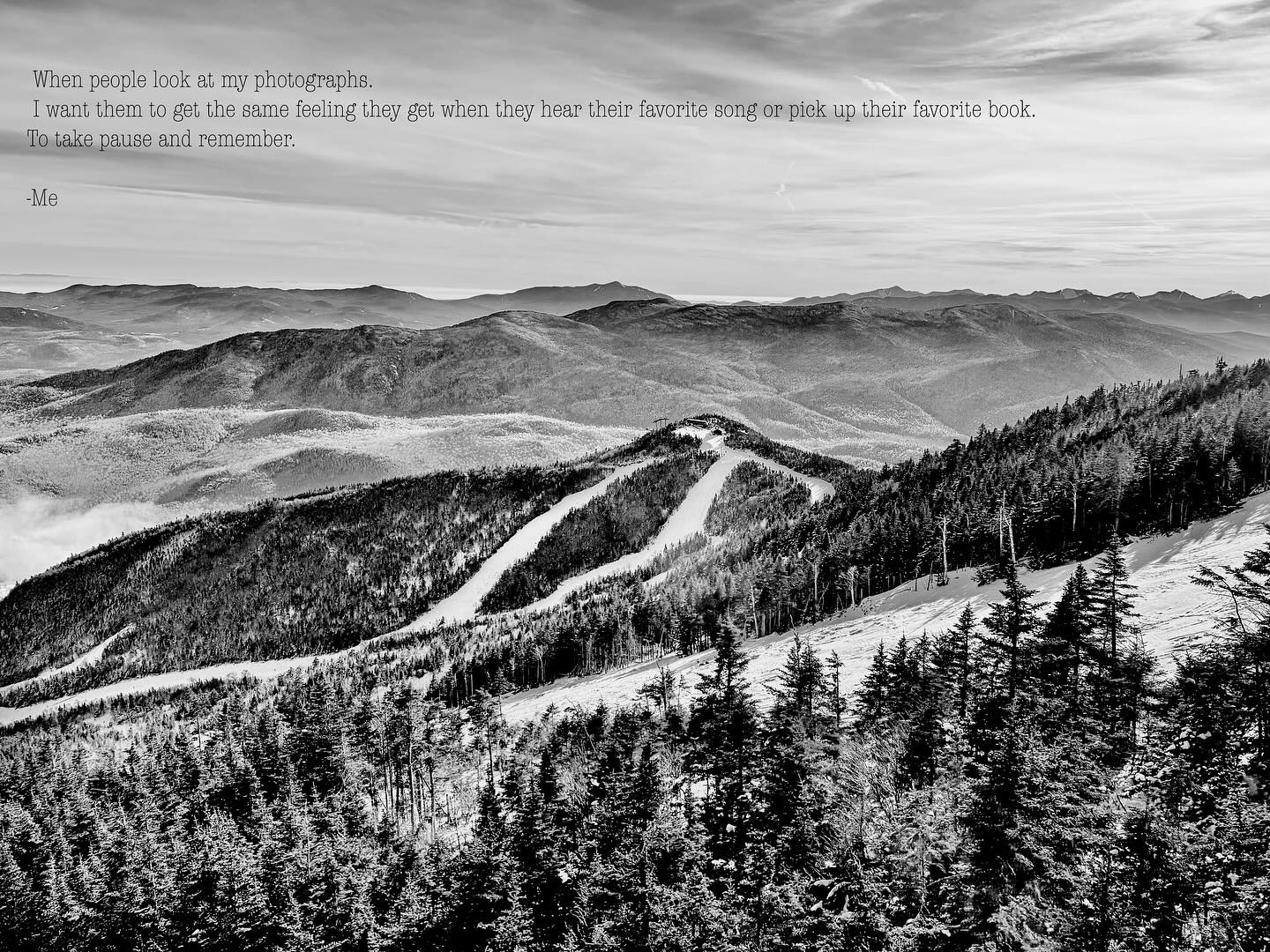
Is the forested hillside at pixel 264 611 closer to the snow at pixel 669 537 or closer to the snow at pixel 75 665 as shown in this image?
the snow at pixel 75 665

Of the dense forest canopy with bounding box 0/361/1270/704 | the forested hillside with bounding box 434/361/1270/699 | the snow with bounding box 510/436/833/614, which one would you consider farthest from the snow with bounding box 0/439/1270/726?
the snow with bounding box 510/436/833/614

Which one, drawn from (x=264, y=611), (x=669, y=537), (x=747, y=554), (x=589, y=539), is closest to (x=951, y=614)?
(x=747, y=554)

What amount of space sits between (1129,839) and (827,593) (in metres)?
84.3

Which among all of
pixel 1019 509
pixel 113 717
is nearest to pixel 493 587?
pixel 113 717

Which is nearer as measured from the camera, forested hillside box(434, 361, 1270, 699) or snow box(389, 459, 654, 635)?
forested hillside box(434, 361, 1270, 699)

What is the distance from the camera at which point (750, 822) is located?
3628 cm

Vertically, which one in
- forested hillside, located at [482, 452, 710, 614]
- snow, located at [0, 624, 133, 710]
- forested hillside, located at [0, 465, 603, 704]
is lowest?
snow, located at [0, 624, 133, 710]

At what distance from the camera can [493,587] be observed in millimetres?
167250

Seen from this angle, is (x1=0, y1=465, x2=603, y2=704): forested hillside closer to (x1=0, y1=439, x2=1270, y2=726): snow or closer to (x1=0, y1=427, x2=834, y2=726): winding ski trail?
(x1=0, y1=427, x2=834, y2=726): winding ski trail

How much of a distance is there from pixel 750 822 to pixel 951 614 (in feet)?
183

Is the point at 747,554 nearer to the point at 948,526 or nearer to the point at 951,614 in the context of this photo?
the point at 948,526

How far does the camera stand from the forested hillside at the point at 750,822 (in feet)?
77.8

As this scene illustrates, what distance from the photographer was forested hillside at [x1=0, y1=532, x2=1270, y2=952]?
23.7m

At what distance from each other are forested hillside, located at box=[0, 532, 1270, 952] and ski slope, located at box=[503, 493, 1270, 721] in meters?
7.96
